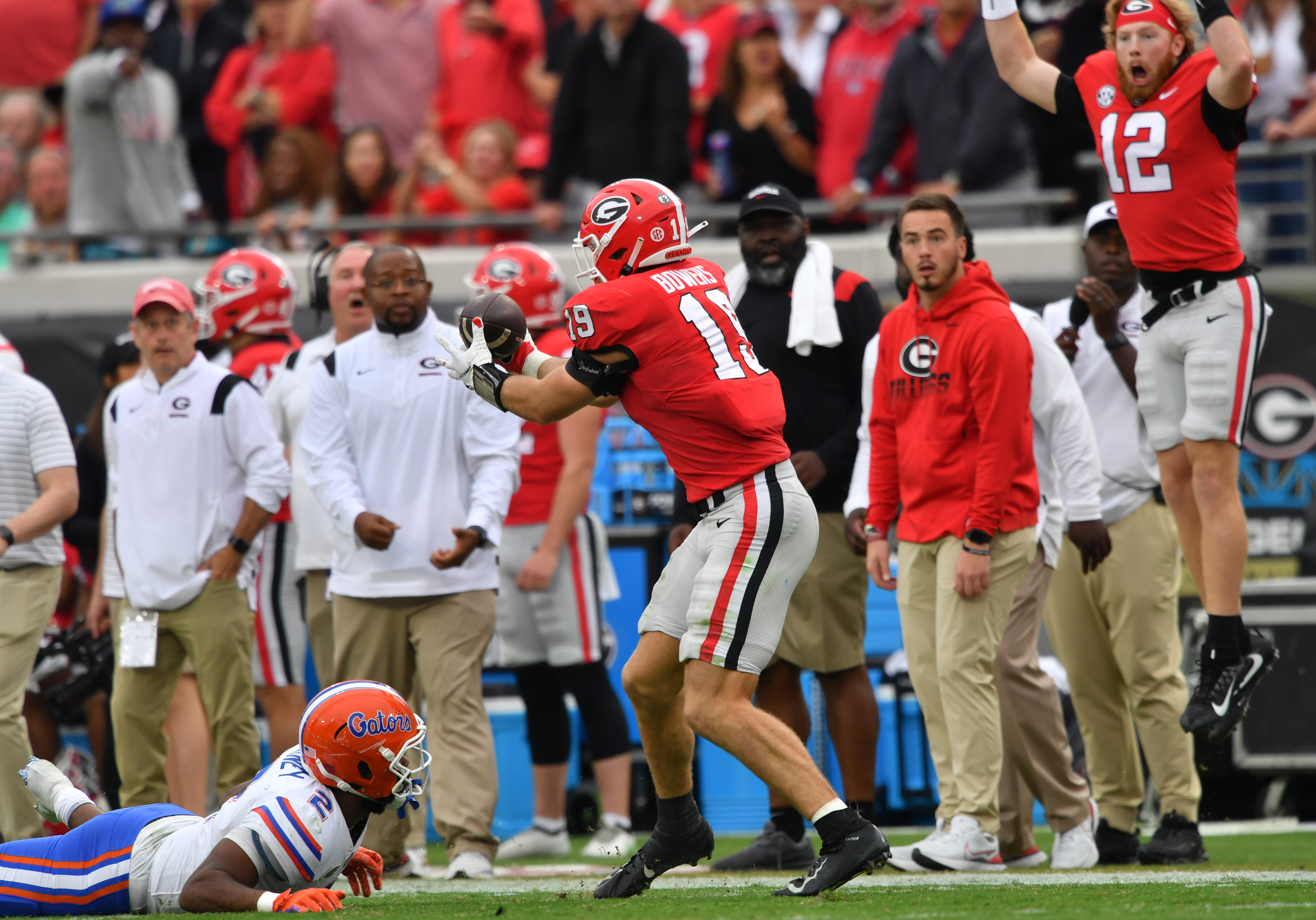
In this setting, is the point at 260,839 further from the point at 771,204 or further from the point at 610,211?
the point at 771,204

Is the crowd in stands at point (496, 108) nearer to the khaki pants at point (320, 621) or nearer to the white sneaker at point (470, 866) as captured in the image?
the khaki pants at point (320, 621)

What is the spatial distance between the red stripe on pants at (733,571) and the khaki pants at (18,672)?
3.23 metres

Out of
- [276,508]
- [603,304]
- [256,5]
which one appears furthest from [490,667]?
[256,5]

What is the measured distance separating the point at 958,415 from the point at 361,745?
8.48 ft

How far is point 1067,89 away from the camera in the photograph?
6.08m

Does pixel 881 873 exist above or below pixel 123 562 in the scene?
below

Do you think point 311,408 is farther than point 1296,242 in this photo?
No

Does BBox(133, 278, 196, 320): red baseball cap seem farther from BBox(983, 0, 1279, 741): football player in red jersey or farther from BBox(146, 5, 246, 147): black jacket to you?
BBox(146, 5, 246, 147): black jacket

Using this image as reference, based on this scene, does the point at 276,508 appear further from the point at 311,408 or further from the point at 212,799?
the point at 212,799

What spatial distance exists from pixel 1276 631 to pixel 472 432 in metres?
4.21

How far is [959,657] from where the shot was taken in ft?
19.8

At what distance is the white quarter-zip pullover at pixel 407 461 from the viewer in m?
6.61

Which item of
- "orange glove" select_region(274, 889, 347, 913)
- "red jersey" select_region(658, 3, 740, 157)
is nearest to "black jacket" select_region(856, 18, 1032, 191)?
"red jersey" select_region(658, 3, 740, 157)

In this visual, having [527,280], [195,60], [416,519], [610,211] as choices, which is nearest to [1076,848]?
[416,519]
